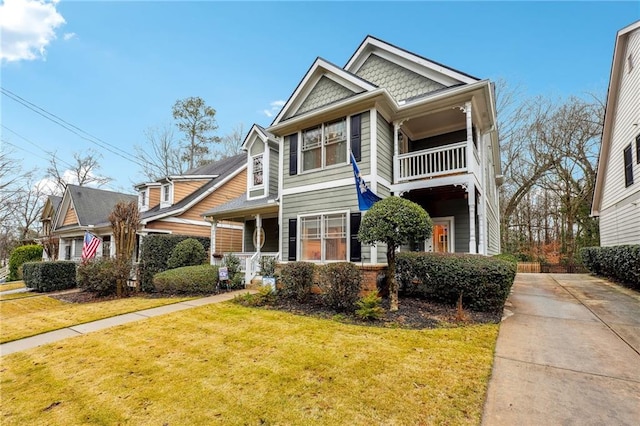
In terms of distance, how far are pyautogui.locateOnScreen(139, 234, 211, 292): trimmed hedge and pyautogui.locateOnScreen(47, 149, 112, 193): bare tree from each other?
24.8 metres

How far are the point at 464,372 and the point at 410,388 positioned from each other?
2.75 feet

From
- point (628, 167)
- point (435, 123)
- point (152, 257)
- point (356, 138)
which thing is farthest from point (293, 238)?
point (628, 167)

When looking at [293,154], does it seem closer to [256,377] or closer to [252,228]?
[252,228]

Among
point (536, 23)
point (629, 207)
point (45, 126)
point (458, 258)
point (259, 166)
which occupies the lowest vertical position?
point (458, 258)

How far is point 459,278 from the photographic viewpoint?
6.47 metres

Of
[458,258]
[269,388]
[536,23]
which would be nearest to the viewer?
[269,388]

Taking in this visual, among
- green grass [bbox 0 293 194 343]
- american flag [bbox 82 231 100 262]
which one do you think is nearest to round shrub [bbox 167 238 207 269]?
green grass [bbox 0 293 194 343]

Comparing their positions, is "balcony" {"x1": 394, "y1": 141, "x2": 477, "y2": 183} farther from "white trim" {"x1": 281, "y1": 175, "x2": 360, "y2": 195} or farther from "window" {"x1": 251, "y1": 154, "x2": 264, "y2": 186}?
"window" {"x1": 251, "y1": 154, "x2": 264, "y2": 186}

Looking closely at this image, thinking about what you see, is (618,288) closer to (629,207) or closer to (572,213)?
(629,207)

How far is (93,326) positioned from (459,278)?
25.9 feet

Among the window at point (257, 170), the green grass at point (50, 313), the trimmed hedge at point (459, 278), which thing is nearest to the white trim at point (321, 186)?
the trimmed hedge at point (459, 278)

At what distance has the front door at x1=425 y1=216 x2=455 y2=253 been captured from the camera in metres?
10.9

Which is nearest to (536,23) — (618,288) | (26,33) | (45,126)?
(618,288)

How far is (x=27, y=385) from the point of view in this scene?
3.76 metres
